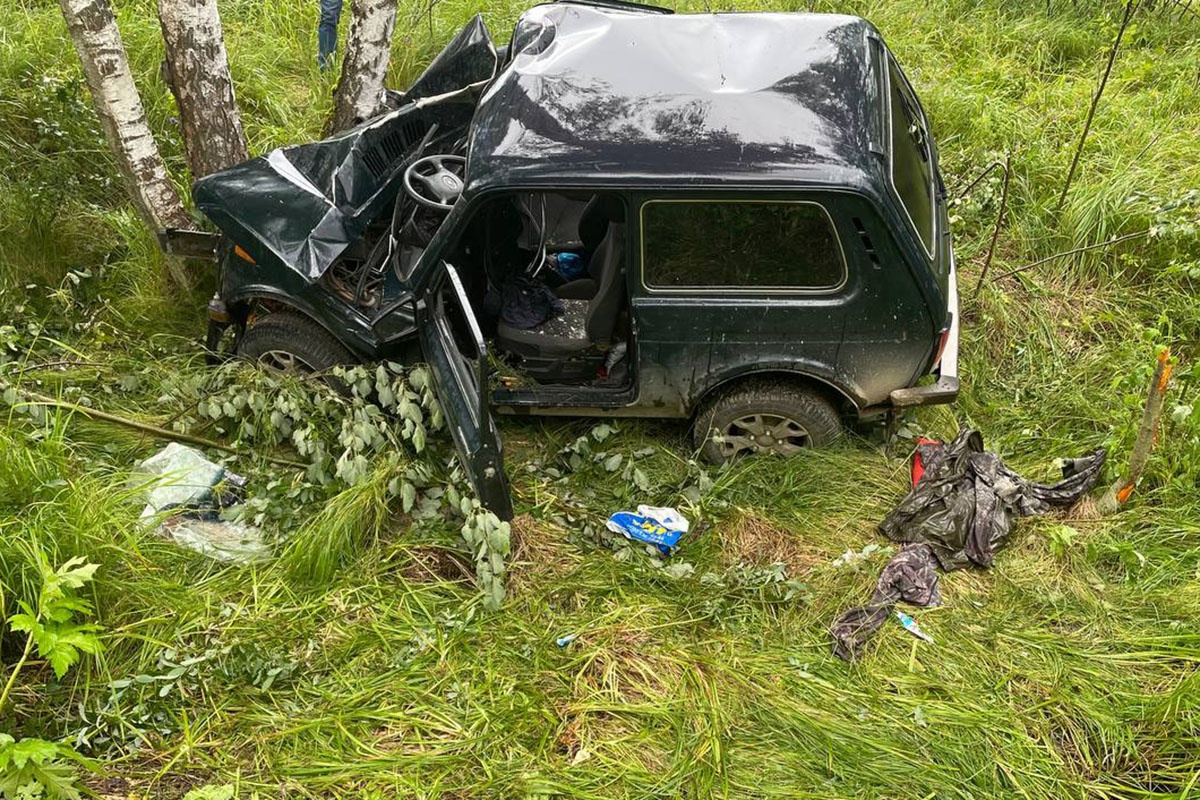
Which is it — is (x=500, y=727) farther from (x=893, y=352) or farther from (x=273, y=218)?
(x=273, y=218)

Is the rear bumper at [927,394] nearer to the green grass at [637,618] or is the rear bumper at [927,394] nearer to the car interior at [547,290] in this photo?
the green grass at [637,618]

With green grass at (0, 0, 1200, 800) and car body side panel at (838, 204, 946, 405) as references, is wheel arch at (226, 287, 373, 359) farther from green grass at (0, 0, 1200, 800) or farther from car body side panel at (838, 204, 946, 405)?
car body side panel at (838, 204, 946, 405)

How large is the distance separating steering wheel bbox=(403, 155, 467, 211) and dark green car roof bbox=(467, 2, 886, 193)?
275mm

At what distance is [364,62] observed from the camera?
5520 mm

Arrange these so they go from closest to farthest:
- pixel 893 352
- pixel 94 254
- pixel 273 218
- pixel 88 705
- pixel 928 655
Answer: pixel 88 705 < pixel 928 655 < pixel 893 352 < pixel 273 218 < pixel 94 254

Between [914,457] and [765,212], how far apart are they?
143 centimetres

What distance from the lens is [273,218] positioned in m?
4.15

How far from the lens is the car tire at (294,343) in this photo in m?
4.34

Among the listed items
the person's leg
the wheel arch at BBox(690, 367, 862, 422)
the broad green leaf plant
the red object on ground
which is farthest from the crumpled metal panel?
the red object on ground

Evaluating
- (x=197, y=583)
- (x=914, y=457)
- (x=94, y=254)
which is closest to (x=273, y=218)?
(x=197, y=583)

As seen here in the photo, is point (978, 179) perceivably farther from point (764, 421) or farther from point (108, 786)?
point (108, 786)

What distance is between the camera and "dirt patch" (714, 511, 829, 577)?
391 centimetres

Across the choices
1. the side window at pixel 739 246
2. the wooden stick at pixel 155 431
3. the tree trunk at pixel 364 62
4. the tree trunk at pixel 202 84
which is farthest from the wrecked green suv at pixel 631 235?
the tree trunk at pixel 364 62

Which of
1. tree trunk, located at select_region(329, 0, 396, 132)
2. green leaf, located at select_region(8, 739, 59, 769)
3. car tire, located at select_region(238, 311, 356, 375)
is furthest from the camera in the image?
tree trunk, located at select_region(329, 0, 396, 132)
